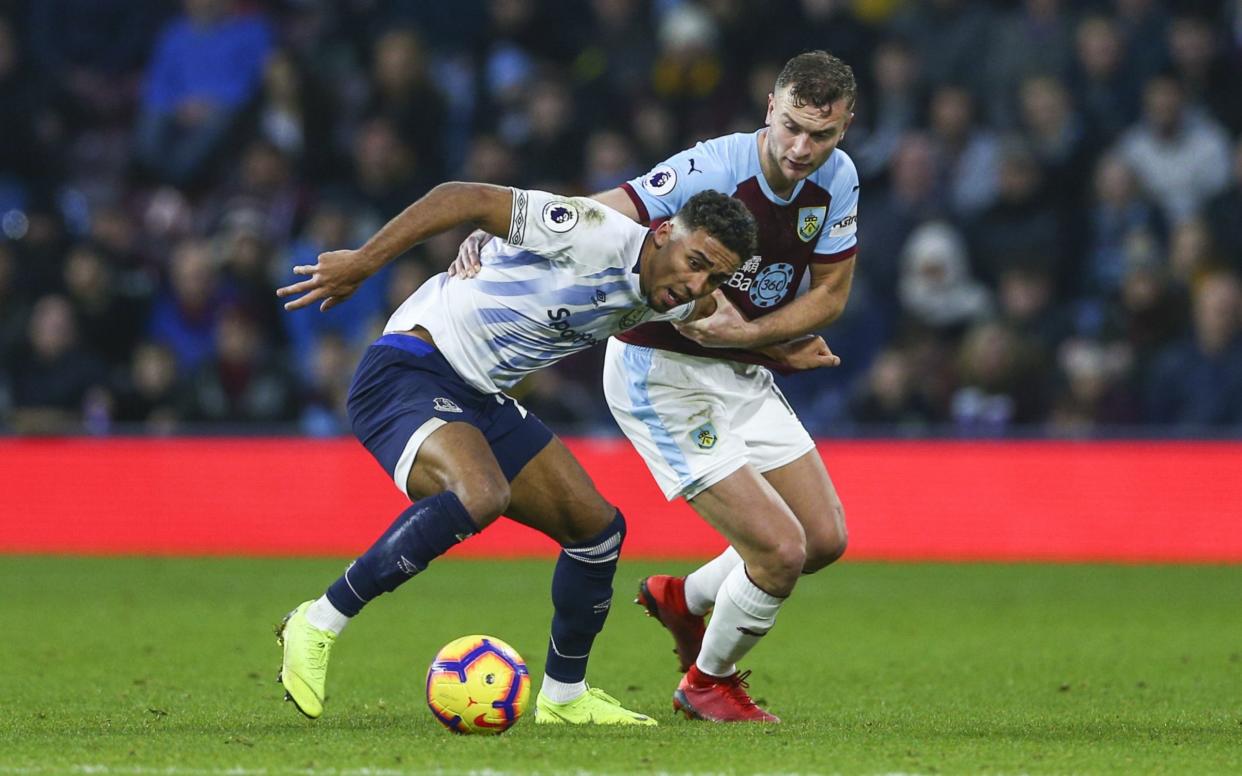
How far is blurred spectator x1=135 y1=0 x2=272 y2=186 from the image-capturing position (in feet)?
51.6

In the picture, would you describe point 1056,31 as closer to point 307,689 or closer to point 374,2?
point 374,2

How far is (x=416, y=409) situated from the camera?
6.38 m

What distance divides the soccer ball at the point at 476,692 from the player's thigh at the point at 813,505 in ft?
4.80

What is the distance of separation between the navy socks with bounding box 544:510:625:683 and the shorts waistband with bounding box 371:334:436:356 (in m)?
0.88

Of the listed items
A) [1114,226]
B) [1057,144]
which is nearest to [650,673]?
[1114,226]

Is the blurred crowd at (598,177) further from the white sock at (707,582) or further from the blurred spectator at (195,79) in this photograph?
the white sock at (707,582)

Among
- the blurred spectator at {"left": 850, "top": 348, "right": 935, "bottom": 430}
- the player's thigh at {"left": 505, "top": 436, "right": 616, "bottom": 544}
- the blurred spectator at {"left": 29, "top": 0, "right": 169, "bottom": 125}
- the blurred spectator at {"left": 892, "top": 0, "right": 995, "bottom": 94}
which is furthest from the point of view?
the blurred spectator at {"left": 29, "top": 0, "right": 169, "bottom": 125}

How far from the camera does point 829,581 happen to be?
494 inches

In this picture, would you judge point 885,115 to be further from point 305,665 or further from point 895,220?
point 305,665

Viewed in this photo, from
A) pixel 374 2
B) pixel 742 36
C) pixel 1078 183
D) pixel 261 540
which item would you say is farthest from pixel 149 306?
pixel 1078 183

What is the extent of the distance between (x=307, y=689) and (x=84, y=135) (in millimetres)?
11565

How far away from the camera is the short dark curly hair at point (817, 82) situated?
6637mm

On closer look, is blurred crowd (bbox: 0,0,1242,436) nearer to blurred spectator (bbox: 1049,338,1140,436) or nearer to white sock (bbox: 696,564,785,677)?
blurred spectator (bbox: 1049,338,1140,436)

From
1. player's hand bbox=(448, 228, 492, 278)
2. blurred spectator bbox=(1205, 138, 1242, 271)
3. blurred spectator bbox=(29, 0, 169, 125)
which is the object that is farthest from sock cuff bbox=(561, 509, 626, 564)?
blurred spectator bbox=(29, 0, 169, 125)
